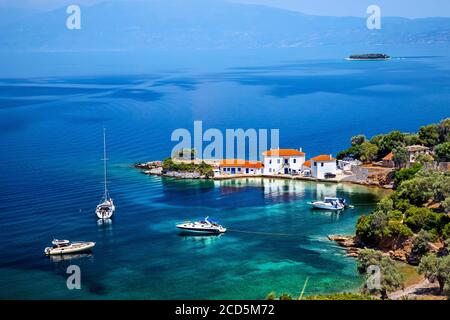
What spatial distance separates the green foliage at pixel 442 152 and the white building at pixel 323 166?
4.25 m

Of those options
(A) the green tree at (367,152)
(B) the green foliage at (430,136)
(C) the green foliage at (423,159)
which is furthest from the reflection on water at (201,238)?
(B) the green foliage at (430,136)

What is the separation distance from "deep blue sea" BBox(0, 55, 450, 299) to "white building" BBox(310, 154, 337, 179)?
3.38 feet

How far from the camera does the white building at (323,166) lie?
28.8 m

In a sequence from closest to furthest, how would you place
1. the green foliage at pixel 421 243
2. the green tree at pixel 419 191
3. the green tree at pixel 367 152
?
the green foliage at pixel 421 243 < the green tree at pixel 419 191 < the green tree at pixel 367 152

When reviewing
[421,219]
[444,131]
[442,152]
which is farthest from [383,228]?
[444,131]

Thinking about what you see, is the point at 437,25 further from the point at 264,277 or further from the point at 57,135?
the point at 264,277

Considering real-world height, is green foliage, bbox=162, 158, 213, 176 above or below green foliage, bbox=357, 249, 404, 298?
above

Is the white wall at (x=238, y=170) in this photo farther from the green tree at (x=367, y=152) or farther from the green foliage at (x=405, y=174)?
the green foliage at (x=405, y=174)

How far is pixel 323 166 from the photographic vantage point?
28.9 meters

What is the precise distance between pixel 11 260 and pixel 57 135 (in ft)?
83.8

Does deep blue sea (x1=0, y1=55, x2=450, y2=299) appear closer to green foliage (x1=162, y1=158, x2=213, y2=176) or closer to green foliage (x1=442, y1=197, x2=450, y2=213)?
green foliage (x1=162, y1=158, x2=213, y2=176)

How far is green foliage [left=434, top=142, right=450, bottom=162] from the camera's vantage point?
27234 millimetres

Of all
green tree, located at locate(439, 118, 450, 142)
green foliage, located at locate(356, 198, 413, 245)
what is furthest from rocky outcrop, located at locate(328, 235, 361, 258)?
green tree, located at locate(439, 118, 450, 142)

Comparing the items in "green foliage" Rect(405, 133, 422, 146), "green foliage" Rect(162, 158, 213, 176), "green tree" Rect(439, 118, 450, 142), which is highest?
"green tree" Rect(439, 118, 450, 142)
